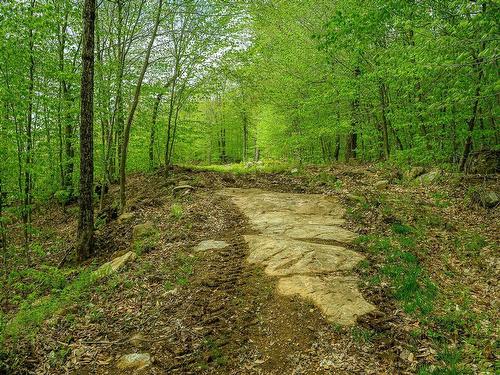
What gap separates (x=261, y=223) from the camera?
995 centimetres

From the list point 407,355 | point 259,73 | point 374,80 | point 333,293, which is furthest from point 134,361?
point 259,73

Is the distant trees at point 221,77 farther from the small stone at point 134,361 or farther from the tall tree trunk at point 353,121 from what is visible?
the small stone at point 134,361

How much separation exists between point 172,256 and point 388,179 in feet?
31.5

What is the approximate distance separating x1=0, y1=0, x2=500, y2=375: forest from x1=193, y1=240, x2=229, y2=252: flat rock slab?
0.07 meters

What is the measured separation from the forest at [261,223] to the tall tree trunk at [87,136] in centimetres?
4

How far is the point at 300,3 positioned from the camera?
18312 mm

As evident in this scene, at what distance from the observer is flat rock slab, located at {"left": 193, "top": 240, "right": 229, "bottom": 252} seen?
851cm

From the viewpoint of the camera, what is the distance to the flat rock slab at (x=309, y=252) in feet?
19.3

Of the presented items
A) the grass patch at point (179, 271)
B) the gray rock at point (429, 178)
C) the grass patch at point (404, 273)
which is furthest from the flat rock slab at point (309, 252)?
the gray rock at point (429, 178)

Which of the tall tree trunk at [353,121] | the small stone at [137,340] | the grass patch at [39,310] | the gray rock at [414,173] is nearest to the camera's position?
the small stone at [137,340]

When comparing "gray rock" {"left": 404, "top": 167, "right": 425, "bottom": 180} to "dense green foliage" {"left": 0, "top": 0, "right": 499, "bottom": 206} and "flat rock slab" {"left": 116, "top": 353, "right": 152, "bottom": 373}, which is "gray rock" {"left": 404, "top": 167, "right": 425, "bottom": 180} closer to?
"dense green foliage" {"left": 0, "top": 0, "right": 499, "bottom": 206}

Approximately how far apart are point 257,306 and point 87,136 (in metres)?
6.68

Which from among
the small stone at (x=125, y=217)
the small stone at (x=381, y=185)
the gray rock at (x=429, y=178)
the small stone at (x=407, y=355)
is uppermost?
the gray rock at (x=429, y=178)

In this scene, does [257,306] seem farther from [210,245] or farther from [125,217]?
[125,217]
